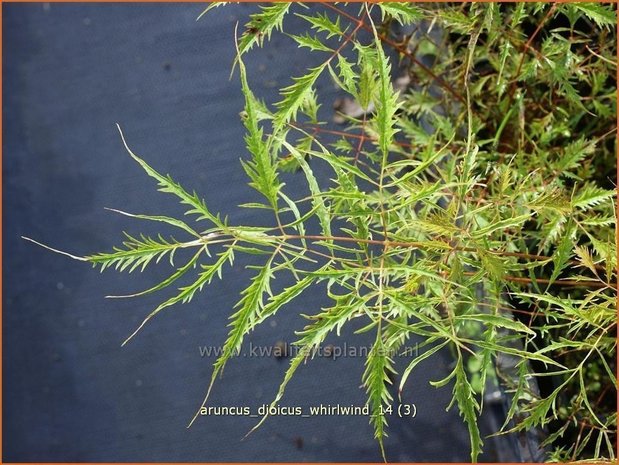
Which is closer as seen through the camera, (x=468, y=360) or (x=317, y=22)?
(x=317, y=22)

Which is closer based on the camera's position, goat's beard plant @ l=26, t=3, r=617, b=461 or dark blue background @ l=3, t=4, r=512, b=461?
goat's beard plant @ l=26, t=3, r=617, b=461

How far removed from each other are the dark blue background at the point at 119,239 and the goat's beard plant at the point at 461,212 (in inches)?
6.1

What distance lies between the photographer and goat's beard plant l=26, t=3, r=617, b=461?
20.2 inches

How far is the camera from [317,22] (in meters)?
0.61

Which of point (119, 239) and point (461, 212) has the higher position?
point (119, 239)

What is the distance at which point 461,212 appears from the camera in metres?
0.81

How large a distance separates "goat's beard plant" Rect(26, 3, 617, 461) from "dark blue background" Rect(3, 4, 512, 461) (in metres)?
0.15

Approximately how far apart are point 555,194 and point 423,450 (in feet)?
1.93

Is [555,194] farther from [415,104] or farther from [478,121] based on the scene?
[415,104]

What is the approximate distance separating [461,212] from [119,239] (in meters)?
0.67

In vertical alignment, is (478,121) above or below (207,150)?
below

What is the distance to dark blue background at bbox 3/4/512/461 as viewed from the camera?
3.69 ft

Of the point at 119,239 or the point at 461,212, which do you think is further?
the point at 119,239

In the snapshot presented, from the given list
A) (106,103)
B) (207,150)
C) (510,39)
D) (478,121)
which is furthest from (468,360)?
(106,103)
